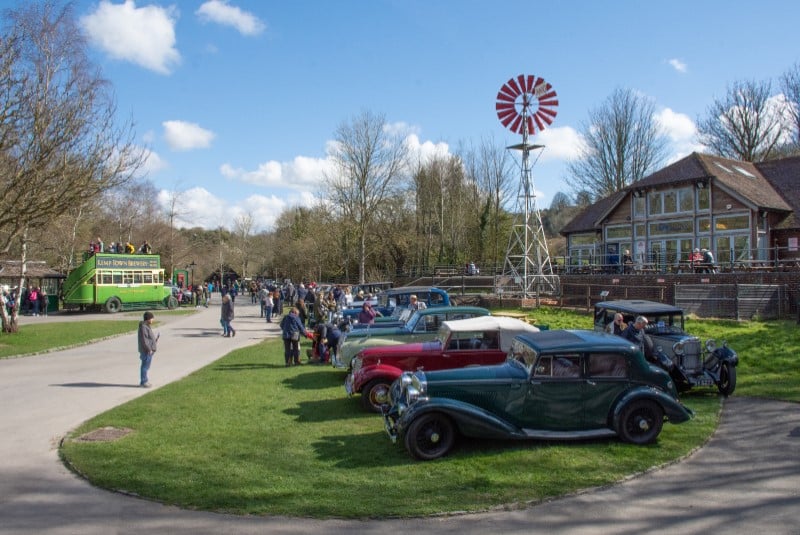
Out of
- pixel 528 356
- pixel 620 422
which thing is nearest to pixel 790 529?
pixel 620 422

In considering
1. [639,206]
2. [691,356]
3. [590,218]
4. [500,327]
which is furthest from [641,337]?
[590,218]

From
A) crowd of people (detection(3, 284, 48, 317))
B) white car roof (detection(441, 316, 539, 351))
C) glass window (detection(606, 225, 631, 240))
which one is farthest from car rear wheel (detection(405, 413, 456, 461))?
glass window (detection(606, 225, 631, 240))

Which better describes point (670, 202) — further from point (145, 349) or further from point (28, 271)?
point (28, 271)

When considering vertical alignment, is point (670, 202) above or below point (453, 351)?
above

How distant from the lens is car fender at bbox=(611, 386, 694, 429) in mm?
8289

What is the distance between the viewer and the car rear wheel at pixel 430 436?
7.80 meters

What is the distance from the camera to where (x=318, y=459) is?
798cm

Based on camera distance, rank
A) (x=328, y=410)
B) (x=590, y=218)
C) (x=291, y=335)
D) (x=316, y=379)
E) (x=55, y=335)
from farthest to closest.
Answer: (x=590, y=218)
(x=55, y=335)
(x=291, y=335)
(x=316, y=379)
(x=328, y=410)

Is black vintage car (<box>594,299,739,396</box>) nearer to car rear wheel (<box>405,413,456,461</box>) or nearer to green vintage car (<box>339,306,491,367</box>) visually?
green vintage car (<box>339,306,491,367</box>)

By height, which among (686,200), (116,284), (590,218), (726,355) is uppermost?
(686,200)

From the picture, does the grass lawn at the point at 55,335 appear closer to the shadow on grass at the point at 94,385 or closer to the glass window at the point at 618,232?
the shadow on grass at the point at 94,385

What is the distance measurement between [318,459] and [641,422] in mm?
4385

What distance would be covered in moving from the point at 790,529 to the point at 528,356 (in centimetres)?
361

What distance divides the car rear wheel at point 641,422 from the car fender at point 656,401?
0.06 metres
